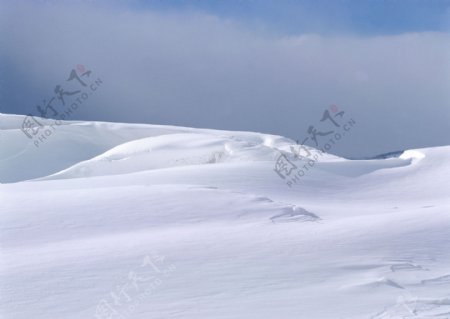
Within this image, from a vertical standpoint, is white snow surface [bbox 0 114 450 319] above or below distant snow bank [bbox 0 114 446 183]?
below

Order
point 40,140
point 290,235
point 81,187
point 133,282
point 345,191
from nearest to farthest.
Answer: point 133,282, point 290,235, point 81,187, point 345,191, point 40,140

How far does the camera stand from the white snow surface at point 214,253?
457 centimetres

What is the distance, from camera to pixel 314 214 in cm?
754

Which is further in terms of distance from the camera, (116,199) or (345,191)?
(345,191)

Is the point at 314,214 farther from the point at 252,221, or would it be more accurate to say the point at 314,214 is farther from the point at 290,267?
the point at 290,267

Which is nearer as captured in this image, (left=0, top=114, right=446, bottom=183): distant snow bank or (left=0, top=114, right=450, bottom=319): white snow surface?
(left=0, top=114, right=450, bottom=319): white snow surface

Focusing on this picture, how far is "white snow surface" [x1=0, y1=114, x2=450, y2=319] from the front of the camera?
180 inches

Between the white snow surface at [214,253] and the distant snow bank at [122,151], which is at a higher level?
the distant snow bank at [122,151]

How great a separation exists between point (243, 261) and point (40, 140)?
15.2 m

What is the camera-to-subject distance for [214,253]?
5.54 meters

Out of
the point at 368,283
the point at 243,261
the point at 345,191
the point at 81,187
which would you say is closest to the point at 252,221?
the point at 243,261

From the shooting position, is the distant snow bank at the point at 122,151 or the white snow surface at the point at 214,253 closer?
the white snow surface at the point at 214,253

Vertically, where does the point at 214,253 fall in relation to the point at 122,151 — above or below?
below

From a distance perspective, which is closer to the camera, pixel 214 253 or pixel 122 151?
pixel 214 253
